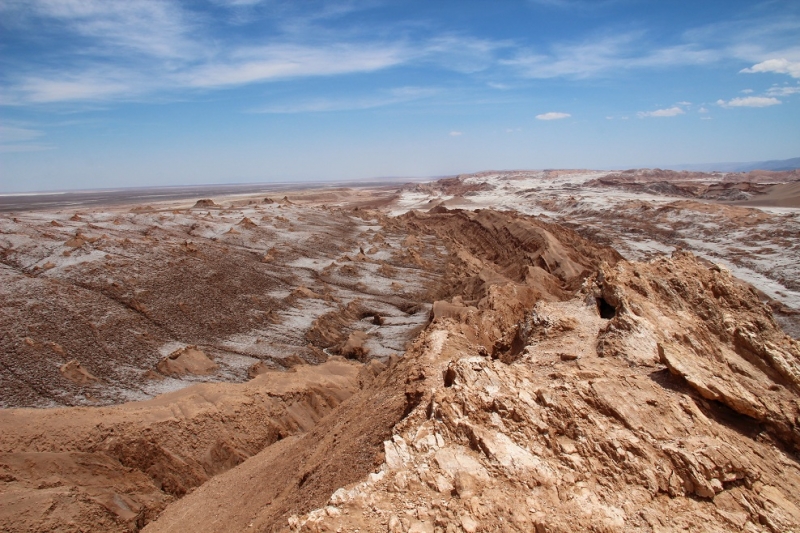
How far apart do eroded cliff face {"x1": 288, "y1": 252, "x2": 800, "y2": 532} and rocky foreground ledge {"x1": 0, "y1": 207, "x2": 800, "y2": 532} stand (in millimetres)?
19

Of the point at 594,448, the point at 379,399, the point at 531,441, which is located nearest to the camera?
the point at 594,448

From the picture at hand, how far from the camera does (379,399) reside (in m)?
7.82

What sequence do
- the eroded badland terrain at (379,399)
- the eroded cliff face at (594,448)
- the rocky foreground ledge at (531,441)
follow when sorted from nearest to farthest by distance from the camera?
the eroded cliff face at (594,448)
the rocky foreground ledge at (531,441)
the eroded badland terrain at (379,399)

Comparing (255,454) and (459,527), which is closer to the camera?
(459,527)

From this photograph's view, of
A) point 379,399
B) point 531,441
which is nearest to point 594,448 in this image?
point 531,441

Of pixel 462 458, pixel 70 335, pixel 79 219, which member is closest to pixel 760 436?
pixel 462 458

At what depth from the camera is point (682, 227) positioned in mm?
40281

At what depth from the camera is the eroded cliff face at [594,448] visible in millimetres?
4516

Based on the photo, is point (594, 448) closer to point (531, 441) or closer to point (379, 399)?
point (531, 441)

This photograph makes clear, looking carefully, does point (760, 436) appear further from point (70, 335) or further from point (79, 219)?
point (79, 219)

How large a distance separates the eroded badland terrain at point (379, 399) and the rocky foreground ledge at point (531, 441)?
29 millimetres

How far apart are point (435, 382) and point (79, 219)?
2969 centimetres

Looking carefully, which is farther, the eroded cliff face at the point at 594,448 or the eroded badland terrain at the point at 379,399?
the eroded badland terrain at the point at 379,399

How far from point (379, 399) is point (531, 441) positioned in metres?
3.17
